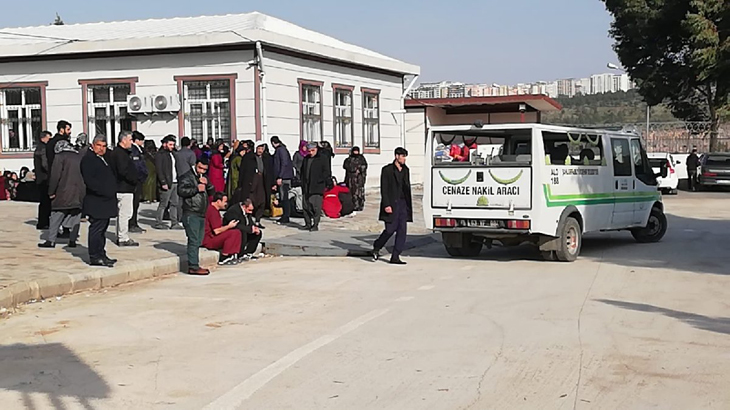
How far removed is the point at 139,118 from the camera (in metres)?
24.2

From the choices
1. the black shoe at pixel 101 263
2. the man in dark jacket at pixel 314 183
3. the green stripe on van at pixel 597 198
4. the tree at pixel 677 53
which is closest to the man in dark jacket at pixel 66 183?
the black shoe at pixel 101 263

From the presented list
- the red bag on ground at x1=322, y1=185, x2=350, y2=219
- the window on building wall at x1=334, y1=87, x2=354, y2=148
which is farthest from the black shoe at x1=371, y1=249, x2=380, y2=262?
the window on building wall at x1=334, y1=87, x2=354, y2=148

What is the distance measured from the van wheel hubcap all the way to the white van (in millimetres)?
16

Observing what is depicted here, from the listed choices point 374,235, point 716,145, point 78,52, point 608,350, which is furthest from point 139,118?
point 716,145

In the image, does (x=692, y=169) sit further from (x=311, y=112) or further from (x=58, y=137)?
(x=58, y=137)

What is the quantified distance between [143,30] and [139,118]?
380 cm

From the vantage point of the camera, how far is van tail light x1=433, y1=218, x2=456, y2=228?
555 inches

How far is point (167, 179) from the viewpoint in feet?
55.4

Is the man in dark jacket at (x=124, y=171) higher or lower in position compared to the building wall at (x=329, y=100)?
lower

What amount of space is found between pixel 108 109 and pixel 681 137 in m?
30.7

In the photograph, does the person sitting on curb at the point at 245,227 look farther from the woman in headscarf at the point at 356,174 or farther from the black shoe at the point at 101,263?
the woman in headscarf at the point at 356,174

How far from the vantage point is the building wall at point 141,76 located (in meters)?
23.4

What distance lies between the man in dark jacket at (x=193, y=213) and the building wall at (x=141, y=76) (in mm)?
10758

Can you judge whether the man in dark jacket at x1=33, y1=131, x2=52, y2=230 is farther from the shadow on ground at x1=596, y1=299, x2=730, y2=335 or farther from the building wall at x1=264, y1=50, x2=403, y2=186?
the shadow on ground at x1=596, y1=299, x2=730, y2=335
